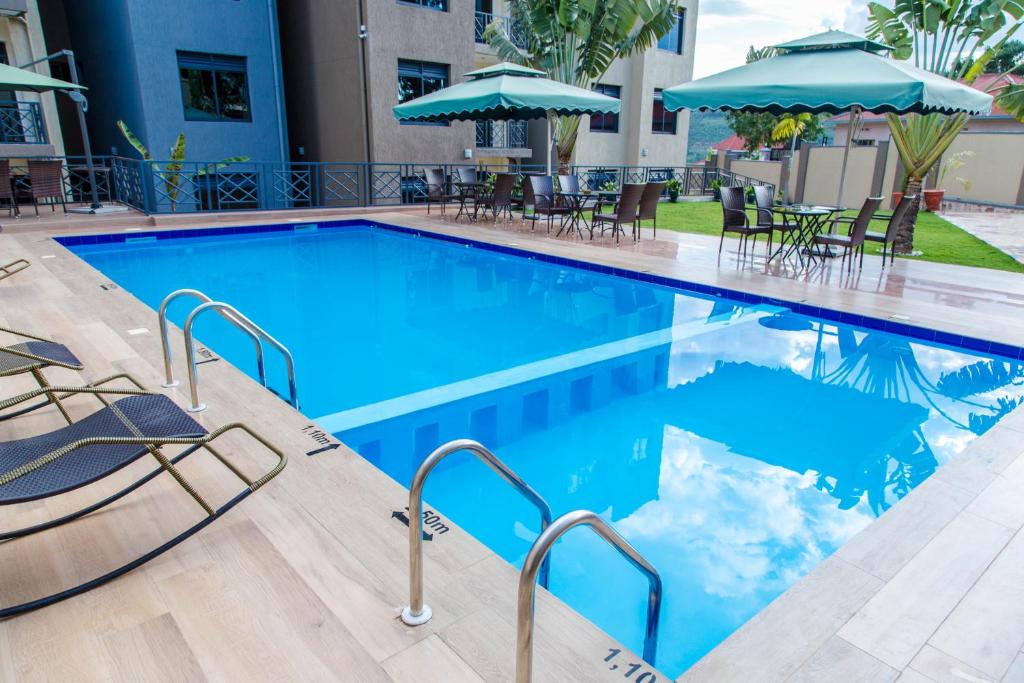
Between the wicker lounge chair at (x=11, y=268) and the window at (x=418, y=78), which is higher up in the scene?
the window at (x=418, y=78)

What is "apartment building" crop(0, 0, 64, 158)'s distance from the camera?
1355cm

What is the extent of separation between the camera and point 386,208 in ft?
47.8

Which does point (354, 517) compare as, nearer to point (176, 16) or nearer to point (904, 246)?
point (904, 246)

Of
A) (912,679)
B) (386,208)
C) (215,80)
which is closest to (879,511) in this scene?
(912,679)

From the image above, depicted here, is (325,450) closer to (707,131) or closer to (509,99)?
(509,99)

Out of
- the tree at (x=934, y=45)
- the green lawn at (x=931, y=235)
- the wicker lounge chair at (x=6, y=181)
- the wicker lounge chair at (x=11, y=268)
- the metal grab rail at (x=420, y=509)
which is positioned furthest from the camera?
the wicker lounge chair at (x=6, y=181)

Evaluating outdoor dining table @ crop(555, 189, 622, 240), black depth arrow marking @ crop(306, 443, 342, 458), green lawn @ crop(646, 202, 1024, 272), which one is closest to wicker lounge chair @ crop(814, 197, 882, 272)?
green lawn @ crop(646, 202, 1024, 272)

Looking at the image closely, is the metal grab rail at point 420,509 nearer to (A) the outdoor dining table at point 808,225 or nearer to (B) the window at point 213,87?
(A) the outdoor dining table at point 808,225

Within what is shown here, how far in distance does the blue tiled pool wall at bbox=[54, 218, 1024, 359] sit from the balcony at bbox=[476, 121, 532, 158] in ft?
21.6

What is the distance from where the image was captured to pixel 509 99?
34.4ft

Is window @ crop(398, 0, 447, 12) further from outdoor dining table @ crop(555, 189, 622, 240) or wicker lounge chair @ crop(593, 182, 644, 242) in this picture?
wicker lounge chair @ crop(593, 182, 644, 242)

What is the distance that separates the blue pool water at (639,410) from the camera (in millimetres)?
3326

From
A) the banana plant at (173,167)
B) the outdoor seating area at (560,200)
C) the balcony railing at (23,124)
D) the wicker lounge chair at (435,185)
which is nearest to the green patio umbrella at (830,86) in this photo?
the outdoor seating area at (560,200)

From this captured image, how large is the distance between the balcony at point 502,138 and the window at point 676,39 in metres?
7.30
